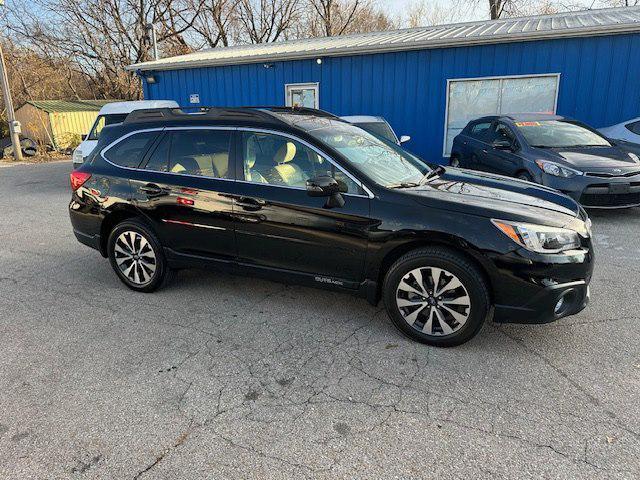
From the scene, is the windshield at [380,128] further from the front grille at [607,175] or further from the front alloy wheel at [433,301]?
the front alloy wheel at [433,301]

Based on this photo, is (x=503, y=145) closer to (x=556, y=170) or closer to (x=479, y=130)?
(x=556, y=170)

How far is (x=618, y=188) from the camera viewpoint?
643cm

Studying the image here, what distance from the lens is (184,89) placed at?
15094 mm

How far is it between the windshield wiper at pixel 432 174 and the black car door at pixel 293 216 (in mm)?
742

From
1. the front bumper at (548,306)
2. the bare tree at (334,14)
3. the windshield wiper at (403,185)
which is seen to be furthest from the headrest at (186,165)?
the bare tree at (334,14)

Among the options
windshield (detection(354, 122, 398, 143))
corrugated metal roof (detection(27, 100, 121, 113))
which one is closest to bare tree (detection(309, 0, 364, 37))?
corrugated metal roof (detection(27, 100, 121, 113))

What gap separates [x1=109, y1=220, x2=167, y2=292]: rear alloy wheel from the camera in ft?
14.4

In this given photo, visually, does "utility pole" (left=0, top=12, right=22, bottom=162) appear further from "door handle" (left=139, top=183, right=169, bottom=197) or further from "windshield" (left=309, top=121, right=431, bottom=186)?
"windshield" (left=309, top=121, right=431, bottom=186)

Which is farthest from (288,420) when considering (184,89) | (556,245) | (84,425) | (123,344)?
(184,89)

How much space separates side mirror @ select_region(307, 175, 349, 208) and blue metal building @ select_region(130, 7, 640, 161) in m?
9.02

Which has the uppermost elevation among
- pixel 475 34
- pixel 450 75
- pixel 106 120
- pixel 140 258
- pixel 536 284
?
pixel 475 34

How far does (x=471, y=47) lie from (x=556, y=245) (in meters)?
9.38

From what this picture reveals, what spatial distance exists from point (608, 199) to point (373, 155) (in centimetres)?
441

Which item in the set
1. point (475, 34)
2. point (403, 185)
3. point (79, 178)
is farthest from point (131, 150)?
point (475, 34)
